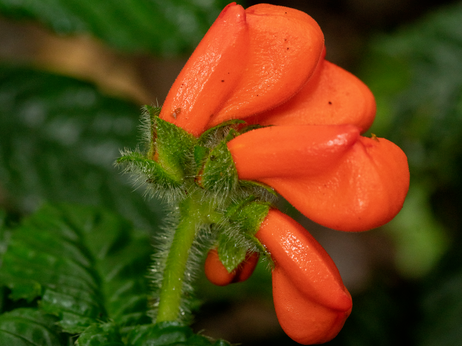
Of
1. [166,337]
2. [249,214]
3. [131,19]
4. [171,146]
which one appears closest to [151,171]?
[171,146]

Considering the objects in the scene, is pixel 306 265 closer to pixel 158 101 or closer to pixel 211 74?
pixel 211 74

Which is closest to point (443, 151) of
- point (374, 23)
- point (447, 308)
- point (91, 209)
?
point (447, 308)

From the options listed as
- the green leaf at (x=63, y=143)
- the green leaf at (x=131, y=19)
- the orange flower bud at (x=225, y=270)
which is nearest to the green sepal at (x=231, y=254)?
the orange flower bud at (x=225, y=270)

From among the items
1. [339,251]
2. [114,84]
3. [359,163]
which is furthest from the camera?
[114,84]

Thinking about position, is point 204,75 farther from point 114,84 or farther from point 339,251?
point 114,84

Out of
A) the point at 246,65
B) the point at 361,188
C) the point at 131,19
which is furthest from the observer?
the point at 131,19

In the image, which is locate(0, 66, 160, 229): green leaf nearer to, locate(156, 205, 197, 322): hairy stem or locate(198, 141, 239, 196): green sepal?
locate(156, 205, 197, 322): hairy stem

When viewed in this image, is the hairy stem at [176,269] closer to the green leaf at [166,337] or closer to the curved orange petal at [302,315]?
the green leaf at [166,337]
